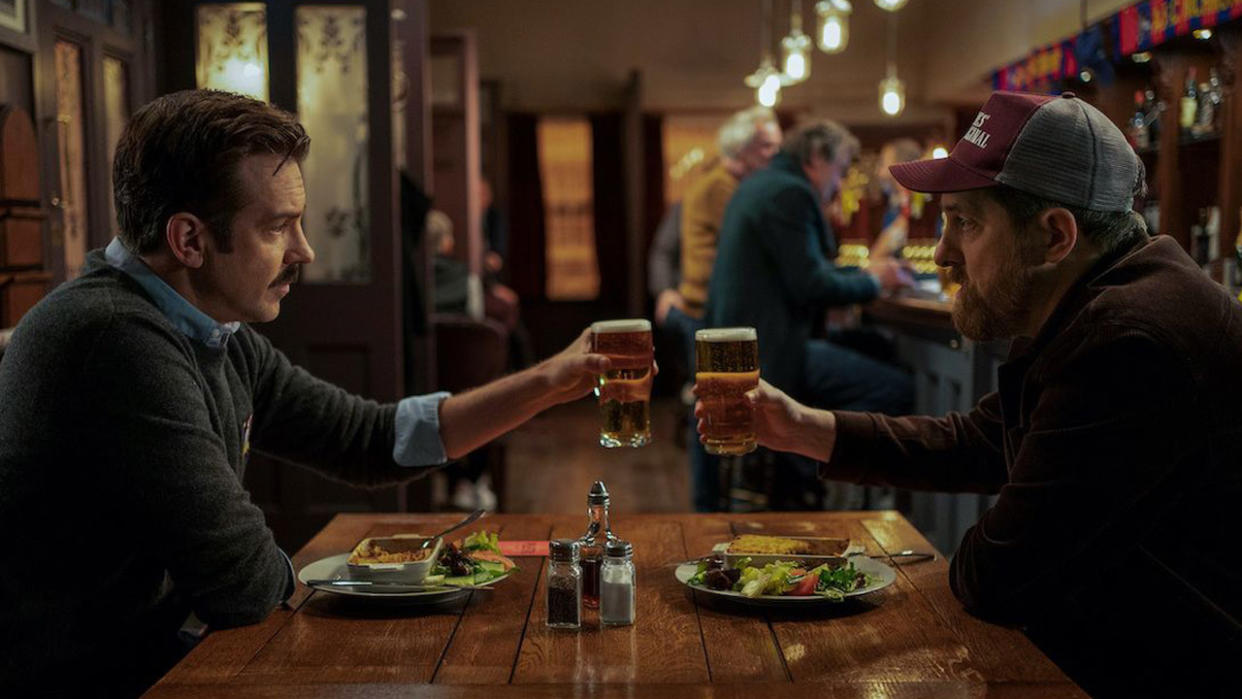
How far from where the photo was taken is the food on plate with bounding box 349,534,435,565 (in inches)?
70.9

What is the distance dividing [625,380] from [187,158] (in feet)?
2.48

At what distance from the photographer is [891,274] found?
5.31 m

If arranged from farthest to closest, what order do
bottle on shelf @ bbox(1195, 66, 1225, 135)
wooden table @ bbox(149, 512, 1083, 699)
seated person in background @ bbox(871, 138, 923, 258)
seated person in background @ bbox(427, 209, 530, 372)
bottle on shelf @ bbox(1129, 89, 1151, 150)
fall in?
A: seated person in background @ bbox(427, 209, 530, 372)
seated person in background @ bbox(871, 138, 923, 258)
bottle on shelf @ bbox(1129, 89, 1151, 150)
bottle on shelf @ bbox(1195, 66, 1225, 135)
wooden table @ bbox(149, 512, 1083, 699)

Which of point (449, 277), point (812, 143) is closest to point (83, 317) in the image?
point (812, 143)

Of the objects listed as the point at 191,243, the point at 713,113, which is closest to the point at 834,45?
the point at 713,113

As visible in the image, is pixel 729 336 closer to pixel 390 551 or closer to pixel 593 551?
pixel 593 551

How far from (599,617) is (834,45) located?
5.35 meters

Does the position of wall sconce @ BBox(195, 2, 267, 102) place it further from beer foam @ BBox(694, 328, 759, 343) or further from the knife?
the knife

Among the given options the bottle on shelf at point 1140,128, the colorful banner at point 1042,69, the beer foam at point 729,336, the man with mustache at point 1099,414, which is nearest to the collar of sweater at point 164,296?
the beer foam at point 729,336

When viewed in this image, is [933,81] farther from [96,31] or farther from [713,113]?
[96,31]

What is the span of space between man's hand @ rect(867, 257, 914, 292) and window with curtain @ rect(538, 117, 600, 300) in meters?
6.27

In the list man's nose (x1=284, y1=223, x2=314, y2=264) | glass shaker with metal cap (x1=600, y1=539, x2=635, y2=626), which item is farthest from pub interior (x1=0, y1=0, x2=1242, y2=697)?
man's nose (x1=284, y1=223, x2=314, y2=264)

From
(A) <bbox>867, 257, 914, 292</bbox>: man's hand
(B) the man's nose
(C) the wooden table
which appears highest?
(B) the man's nose

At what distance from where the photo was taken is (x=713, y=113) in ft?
36.0
